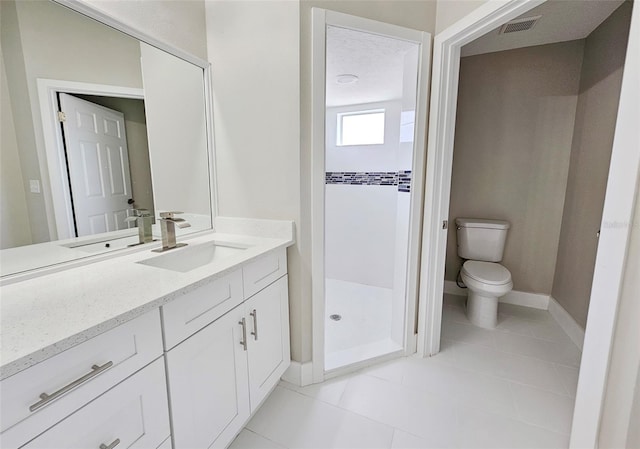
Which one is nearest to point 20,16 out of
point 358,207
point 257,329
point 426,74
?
point 257,329

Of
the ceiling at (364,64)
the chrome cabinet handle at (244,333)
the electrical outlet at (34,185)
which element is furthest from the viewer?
the ceiling at (364,64)

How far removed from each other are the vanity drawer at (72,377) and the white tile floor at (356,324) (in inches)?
48.1

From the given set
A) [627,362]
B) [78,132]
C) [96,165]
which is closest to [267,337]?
[96,165]

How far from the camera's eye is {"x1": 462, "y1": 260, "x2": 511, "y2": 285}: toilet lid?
217cm

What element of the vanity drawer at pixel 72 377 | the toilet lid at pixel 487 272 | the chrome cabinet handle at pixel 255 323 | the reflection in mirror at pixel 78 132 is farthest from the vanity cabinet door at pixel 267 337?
the toilet lid at pixel 487 272

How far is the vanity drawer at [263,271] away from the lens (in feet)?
4.17

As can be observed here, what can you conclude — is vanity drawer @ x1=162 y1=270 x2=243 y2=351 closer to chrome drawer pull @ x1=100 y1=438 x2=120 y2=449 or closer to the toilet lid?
chrome drawer pull @ x1=100 y1=438 x2=120 y2=449

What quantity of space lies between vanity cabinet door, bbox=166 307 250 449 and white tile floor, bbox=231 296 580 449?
28 cm

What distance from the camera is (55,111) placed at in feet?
3.56

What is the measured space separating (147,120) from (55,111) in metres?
0.37

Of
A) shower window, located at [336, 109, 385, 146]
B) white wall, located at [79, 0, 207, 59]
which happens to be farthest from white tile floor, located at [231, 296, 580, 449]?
shower window, located at [336, 109, 385, 146]

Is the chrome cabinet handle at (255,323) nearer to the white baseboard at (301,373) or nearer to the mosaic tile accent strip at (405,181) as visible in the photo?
the white baseboard at (301,373)

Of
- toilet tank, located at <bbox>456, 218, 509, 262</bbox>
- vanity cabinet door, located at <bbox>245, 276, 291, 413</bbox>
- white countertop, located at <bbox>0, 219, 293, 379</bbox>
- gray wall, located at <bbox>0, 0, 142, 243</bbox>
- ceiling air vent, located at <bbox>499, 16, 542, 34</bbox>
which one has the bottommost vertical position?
vanity cabinet door, located at <bbox>245, 276, 291, 413</bbox>

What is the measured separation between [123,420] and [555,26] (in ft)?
10.4
